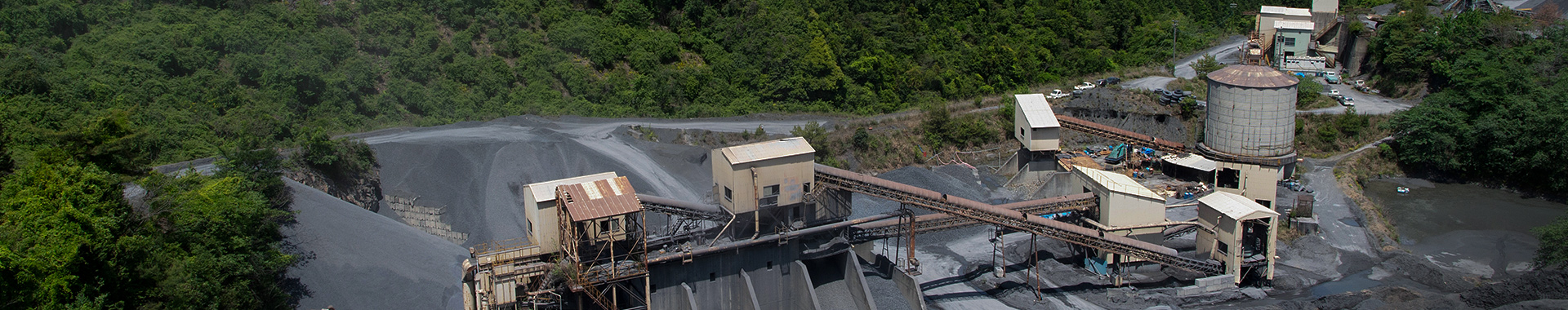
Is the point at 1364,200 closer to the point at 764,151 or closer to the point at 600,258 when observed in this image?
the point at 764,151

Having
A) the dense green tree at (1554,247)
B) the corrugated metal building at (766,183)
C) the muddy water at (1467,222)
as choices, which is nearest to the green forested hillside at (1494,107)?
the muddy water at (1467,222)

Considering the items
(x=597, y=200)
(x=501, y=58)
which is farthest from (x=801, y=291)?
(x=501, y=58)

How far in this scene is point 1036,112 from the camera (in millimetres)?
42875

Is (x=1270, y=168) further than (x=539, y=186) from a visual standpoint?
Yes

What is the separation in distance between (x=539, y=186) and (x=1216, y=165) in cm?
2614

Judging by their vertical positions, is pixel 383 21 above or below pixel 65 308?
above

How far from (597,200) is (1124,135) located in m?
25.2

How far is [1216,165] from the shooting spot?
132ft

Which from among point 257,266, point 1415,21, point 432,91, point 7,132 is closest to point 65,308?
point 257,266

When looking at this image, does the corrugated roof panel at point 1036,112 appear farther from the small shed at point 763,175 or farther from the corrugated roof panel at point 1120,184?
the small shed at point 763,175

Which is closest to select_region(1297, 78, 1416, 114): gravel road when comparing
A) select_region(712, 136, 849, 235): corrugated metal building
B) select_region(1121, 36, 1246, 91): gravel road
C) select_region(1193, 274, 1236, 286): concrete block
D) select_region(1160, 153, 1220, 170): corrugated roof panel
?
select_region(1121, 36, 1246, 91): gravel road

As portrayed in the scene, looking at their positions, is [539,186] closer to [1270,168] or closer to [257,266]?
[257,266]

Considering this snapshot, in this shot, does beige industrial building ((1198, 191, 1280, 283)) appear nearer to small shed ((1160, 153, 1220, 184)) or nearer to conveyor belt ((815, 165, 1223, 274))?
conveyor belt ((815, 165, 1223, 274))

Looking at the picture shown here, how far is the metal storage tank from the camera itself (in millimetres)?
39062
